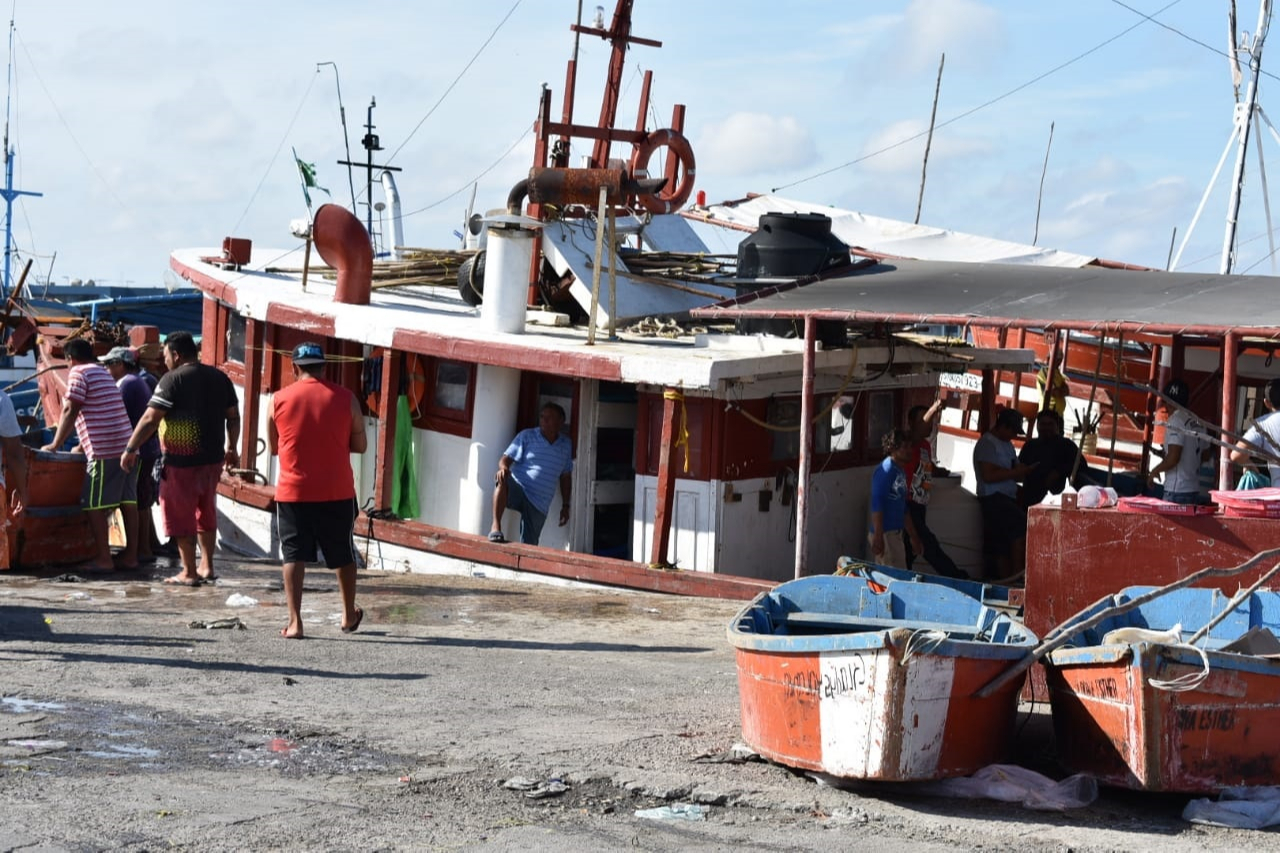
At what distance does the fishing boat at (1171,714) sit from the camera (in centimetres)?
585

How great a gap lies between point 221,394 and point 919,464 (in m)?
5.02

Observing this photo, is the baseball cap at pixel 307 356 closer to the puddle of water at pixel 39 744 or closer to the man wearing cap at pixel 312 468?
the man wearing cap at pixel 312 468

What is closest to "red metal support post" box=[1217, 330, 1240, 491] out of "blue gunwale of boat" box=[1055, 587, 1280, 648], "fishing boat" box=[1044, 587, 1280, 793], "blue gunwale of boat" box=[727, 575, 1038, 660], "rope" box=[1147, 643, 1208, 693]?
"blue gunwale of boat" box=[1055, 587, 1280, 648]

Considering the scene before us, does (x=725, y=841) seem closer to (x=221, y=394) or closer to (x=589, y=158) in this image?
(x=221, y=394)

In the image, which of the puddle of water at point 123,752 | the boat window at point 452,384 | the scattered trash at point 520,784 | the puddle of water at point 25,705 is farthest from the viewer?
the boat window at point 452,384

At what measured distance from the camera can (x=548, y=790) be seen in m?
5.93

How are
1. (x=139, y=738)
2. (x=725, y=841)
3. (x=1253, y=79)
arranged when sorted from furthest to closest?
(x=1253, y=79)
(x=139, y=738)
(x=725, y=841)

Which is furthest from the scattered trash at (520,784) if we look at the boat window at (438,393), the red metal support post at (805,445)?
the boat window at (438,393)

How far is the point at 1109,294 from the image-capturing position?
1025 centimetres

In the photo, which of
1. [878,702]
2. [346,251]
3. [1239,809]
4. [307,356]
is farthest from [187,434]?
[1239,809]

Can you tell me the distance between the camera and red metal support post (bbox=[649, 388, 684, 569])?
10.7 metres

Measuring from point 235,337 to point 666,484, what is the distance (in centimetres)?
581

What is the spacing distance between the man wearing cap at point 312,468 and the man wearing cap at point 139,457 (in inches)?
114

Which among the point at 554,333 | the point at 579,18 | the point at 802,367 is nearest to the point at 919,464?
the point at 802,367
